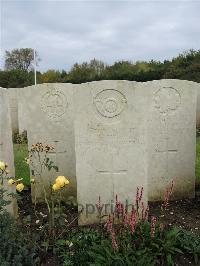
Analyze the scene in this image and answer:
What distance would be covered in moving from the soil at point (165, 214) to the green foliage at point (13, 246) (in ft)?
0.62

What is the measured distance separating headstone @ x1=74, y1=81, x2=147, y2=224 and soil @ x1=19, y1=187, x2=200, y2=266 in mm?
439

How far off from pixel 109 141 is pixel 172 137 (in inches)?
64.0

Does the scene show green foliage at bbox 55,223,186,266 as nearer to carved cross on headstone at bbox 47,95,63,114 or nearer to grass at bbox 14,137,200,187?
carved cross on headstone at bbox 47,95,63,114

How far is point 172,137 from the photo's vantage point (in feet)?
17.9

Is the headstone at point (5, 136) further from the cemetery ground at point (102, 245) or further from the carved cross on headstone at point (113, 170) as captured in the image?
the carved cross on headstone at point (113, 170)

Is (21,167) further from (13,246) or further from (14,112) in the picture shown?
(14,112)

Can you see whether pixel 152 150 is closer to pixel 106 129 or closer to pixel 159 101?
A: pixel 159 101

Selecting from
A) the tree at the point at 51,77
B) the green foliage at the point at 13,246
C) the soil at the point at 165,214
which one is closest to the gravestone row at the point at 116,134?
the soil at the point at 165,214

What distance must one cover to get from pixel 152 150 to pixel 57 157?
4.48 feet

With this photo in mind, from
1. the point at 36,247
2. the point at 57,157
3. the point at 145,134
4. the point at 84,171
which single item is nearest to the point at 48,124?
the point at 57,157

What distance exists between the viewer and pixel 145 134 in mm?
4125

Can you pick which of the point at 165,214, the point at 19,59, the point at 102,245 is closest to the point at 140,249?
the point at 102,245

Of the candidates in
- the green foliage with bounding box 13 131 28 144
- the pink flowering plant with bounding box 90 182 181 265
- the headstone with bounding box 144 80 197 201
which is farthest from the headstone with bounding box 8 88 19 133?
the pink flowering plant with bounding box 90 182 181 265

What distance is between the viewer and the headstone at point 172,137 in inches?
211
